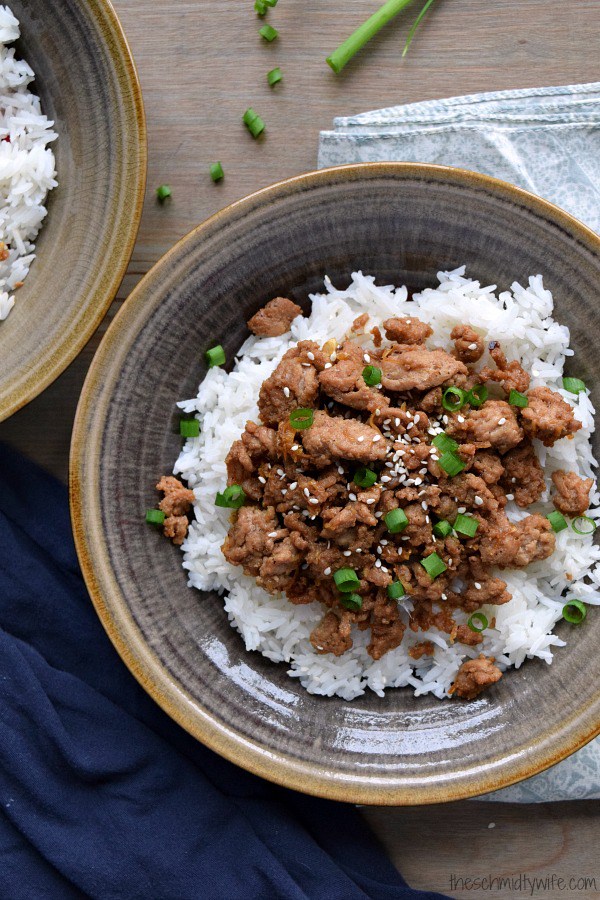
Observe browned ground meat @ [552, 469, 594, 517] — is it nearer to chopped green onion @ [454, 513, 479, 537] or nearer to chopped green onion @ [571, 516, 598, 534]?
chopped green onion @ [571, 516, 598, 534]

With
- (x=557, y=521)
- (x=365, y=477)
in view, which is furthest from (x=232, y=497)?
(x=557, y=521)

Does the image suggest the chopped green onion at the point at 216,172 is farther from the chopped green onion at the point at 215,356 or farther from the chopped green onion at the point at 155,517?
the chopped green onion at the point at 155,517

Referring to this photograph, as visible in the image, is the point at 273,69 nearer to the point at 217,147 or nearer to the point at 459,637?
the point at 217,147

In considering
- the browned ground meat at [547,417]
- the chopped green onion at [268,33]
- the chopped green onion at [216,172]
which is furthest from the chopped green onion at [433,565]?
the chopped green onion at [268,33]

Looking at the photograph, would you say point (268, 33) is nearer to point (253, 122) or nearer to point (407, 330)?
point (253, 122)

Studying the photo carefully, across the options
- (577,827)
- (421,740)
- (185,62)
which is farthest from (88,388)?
(577,827)

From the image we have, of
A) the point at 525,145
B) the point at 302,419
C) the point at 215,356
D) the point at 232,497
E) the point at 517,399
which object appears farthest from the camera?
the point at 525,145
